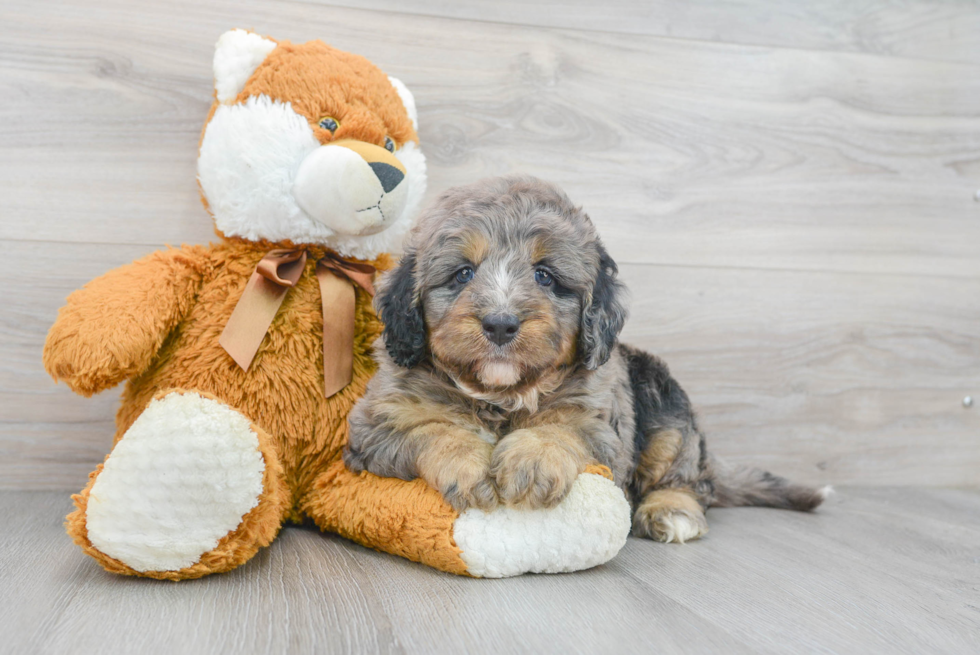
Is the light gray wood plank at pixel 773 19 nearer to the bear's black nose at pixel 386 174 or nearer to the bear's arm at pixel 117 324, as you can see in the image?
the bear's black nose at pixel 386 174

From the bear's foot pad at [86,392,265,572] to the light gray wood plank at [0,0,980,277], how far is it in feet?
3.42

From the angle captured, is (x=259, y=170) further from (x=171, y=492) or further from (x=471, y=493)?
(x=471, y=493)

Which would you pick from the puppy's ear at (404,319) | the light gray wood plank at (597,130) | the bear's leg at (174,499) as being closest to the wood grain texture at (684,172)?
the light gray wood plank at (597,130)

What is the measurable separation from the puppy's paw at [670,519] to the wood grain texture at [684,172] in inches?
28.7

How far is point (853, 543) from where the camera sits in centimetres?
202

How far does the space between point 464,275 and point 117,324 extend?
804 mm

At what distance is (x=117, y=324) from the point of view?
1671 mm

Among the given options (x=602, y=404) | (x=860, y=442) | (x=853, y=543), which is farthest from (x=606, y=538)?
(x=860, y=442)

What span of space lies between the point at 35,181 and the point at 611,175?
6.06ft

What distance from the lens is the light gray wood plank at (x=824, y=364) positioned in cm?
268

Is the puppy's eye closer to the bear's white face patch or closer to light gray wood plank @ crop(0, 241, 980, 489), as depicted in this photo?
the bear's white face patch

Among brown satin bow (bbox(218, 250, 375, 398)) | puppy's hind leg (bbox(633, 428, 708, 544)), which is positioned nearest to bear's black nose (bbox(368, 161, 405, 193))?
brown satin bow (bbox(218, 250, 375, 398))

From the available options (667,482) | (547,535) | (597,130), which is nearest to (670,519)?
(667,482)

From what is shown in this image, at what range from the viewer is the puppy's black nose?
4.89 ft
